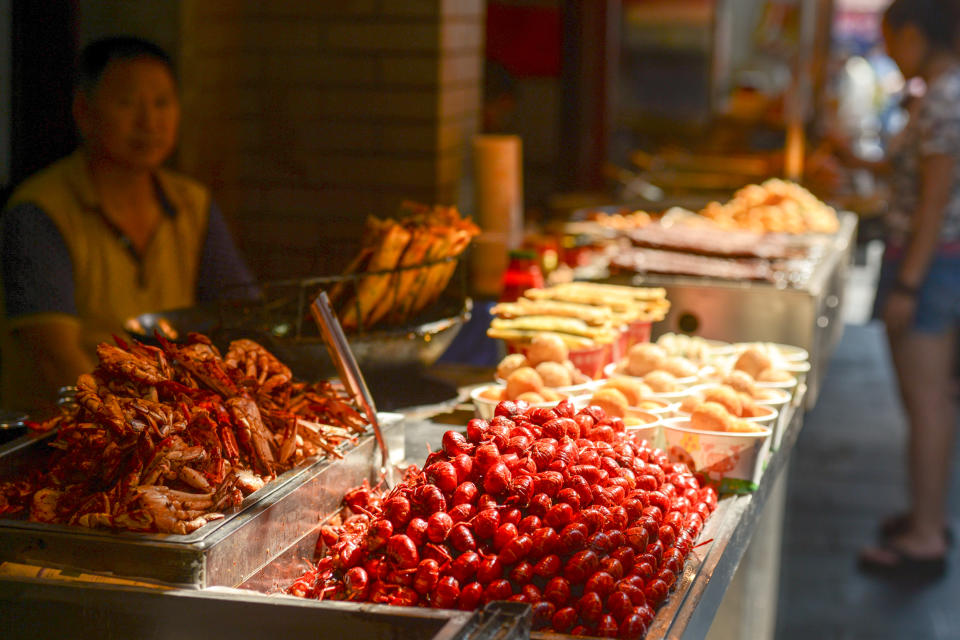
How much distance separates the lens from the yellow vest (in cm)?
324

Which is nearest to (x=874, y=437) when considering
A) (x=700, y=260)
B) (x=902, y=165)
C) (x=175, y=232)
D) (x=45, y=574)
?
(x=902, y=165)

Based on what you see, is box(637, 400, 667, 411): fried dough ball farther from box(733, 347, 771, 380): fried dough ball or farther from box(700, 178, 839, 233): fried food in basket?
box(700, 178, 839, 233): fried food in basket

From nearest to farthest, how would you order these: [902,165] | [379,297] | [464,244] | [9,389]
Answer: [379,297], [464,244], [9,389], [902,165]

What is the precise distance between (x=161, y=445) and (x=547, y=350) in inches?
38.8

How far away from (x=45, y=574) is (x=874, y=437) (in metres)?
6.36

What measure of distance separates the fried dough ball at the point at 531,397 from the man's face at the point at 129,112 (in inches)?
65.8

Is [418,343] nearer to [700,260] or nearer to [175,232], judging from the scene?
[175,232]

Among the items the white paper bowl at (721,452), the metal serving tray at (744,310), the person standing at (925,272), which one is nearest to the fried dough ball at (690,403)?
the white paper bowl at (721,452)

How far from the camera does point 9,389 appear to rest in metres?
3.27

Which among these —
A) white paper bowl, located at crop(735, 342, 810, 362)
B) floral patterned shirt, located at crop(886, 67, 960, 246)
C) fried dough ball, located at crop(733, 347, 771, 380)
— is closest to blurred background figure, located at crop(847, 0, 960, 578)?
floral patterned shirt, located at crop(886, 67, 960, 246)

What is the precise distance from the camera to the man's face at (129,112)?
328cm

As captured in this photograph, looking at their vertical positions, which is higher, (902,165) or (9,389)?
(902,165)

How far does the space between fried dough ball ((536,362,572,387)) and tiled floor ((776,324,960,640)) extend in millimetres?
2625

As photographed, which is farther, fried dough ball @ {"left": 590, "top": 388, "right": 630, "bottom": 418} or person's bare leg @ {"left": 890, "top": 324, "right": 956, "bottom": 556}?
person's bare leg @ {"left": 890, "top": 324, "right": 956, "bottom": 556}
